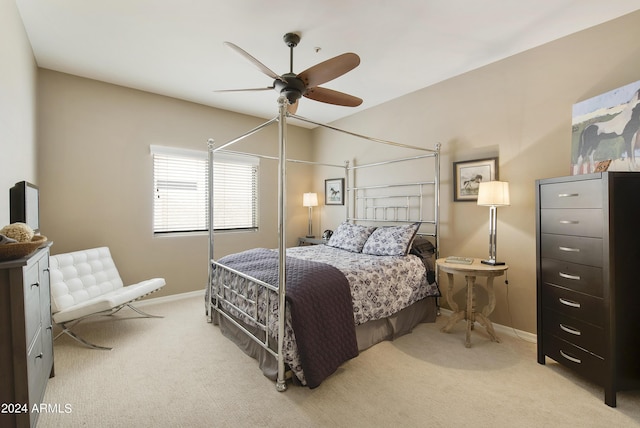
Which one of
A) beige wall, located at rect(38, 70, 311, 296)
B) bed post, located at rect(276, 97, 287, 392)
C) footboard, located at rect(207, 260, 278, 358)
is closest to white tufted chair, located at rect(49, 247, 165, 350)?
beige wall, located at rect(38, 70, 311, 296)

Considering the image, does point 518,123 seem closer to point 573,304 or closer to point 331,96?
point 573,304

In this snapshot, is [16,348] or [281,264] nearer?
[16,348]

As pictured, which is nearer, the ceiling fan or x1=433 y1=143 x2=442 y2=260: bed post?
the ceiling fan

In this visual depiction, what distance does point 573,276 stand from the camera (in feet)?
6.75

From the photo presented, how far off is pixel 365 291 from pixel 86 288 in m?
2.79

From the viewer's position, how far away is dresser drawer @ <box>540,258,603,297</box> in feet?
6.26

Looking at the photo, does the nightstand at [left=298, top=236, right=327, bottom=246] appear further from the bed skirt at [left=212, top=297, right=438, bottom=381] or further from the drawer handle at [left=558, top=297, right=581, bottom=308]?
the drawer handle at [left=558, top=297, right=581, bottom=308]

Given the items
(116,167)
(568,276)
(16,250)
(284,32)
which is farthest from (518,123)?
(116,167)

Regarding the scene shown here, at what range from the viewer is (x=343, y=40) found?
253 cm

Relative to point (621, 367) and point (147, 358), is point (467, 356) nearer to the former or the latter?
point (621, 367)

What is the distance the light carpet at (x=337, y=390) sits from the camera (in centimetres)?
171

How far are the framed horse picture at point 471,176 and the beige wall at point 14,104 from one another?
150 inches

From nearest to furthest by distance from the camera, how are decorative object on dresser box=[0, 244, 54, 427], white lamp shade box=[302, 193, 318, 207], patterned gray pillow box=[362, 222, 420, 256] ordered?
decorative object on dresser box=[0, 244, 54, 427] < patterned gray pillow box=[362, 222, 420, 256] < white lamp shade box=[302, 193, 318, 207]

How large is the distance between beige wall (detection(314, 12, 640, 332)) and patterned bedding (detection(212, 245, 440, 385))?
2.37 feet
